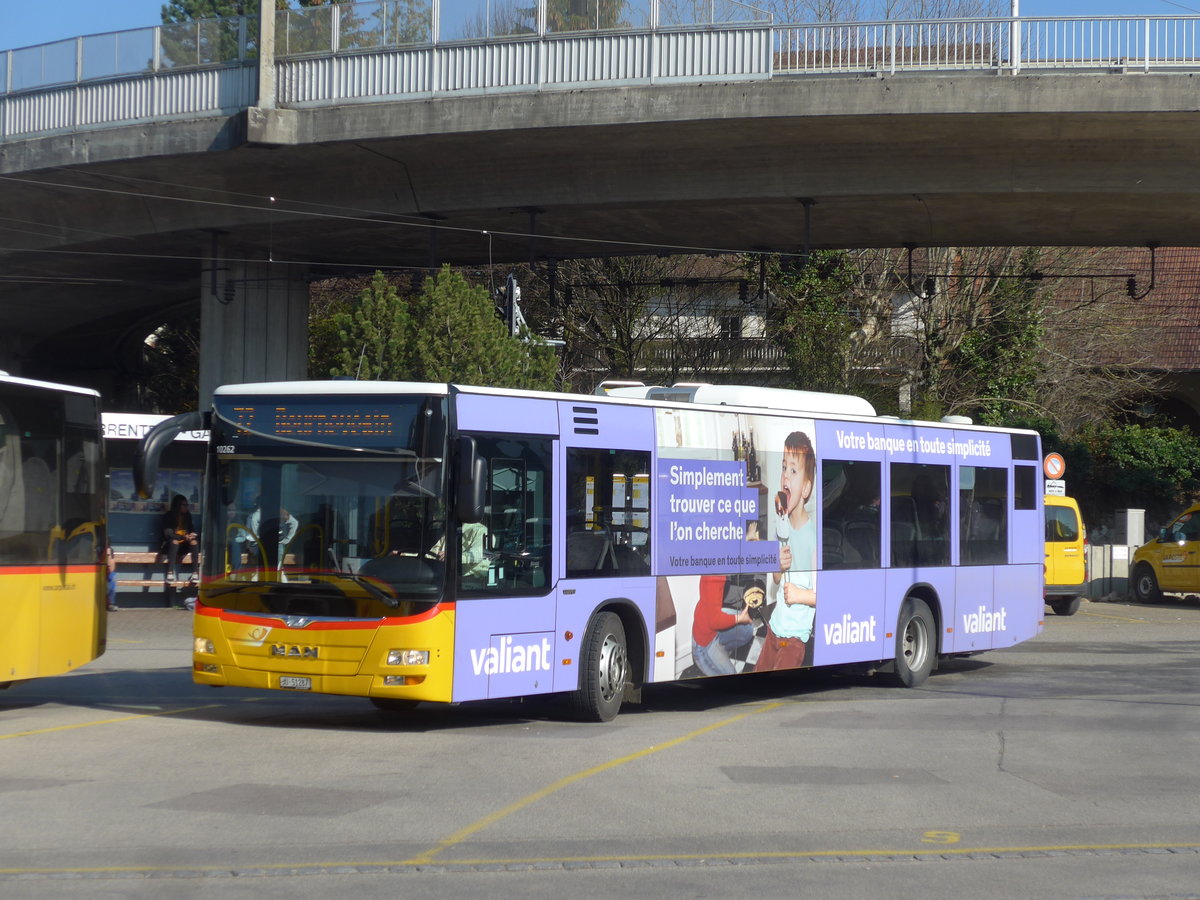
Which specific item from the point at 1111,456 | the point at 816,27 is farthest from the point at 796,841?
the point at 1111,456

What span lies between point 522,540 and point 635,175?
1350cm

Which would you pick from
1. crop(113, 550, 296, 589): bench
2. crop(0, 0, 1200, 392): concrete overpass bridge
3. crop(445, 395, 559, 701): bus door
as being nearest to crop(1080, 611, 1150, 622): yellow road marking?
crop(0, 0, 1200, 392): concrete overpass bridge

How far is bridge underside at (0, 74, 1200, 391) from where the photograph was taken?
21172 mm

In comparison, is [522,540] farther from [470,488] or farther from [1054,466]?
[1054,466]

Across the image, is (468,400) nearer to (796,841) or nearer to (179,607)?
(796,841)

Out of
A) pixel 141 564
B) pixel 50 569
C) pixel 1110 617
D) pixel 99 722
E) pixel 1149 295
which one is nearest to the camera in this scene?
pixel 99 722

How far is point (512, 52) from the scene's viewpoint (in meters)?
22.6

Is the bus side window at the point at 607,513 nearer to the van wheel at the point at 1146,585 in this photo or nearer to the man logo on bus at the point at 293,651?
the man logo on bus at the point at 293,651

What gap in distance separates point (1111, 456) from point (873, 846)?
35849mm

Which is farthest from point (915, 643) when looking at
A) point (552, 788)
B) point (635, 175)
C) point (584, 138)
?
point (635, 175)

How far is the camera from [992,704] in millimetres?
13805

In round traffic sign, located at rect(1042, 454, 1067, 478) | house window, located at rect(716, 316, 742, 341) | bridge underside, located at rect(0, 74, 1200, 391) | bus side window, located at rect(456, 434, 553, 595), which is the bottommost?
bus side window, located at rect(456, 434, 553, 595)

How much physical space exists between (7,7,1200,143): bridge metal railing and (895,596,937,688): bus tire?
30.2ft

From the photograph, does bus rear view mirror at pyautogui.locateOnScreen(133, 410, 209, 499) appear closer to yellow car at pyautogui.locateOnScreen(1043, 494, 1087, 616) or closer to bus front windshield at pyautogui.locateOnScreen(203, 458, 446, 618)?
bus front windshield at pyautogui.locateOnScreen(203, 458, 446, 618)
